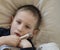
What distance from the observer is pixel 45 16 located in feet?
4.89

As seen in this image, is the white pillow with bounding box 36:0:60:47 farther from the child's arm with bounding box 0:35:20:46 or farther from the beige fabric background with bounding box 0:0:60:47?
the child's arm with bounding box 0:35:20:46

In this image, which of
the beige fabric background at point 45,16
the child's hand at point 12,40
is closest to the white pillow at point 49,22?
the beige fabric background at point 45,16

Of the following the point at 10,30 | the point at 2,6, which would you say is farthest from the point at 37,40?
the point at 2,6

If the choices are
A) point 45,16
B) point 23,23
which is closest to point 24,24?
point 23,23

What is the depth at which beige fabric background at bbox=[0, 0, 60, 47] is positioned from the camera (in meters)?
1.47

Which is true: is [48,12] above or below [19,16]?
above

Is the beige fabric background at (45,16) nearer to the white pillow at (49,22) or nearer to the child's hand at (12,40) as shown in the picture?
the white pillow at (49,22)

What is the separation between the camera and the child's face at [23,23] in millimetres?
1382

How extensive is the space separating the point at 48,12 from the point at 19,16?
210mm

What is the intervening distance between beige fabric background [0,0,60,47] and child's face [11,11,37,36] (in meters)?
0.07

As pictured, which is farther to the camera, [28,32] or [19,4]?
[19,4]

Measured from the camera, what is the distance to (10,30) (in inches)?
56.9

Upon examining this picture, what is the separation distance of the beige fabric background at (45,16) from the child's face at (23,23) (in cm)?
7

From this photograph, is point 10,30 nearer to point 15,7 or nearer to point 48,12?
point 15,7
